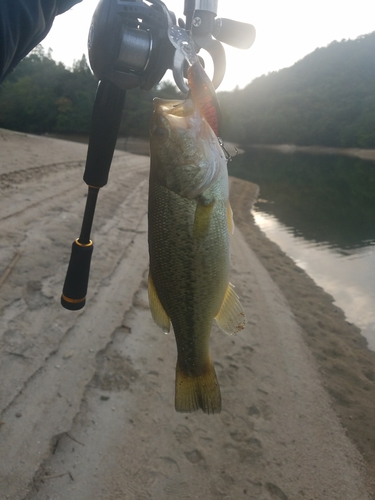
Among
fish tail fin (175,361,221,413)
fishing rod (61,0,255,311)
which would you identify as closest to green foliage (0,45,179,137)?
fishing rod (61,0,255,311)

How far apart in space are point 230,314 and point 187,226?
0.51m

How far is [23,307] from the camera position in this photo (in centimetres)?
391

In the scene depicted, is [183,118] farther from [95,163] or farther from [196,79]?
[95,163]

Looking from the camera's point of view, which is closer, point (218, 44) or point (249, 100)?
point (218, 44)

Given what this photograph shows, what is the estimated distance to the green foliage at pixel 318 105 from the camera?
79.6m

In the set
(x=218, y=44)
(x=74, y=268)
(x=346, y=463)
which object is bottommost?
(x=346, y=463)

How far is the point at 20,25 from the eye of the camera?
1160 millimetres

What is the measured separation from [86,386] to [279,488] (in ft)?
5.37

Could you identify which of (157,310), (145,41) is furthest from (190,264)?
(145,41)

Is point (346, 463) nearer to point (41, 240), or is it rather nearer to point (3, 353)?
point (3, 353)

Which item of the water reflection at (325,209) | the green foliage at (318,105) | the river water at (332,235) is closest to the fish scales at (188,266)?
the river water at (332,235)

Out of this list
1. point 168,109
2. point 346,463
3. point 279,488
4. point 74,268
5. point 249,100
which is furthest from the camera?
point 249,100

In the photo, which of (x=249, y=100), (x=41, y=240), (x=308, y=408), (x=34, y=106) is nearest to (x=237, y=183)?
(x=41, y=240)

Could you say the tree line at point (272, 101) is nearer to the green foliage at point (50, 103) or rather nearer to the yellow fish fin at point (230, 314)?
the green foliage at point (50, 103)
